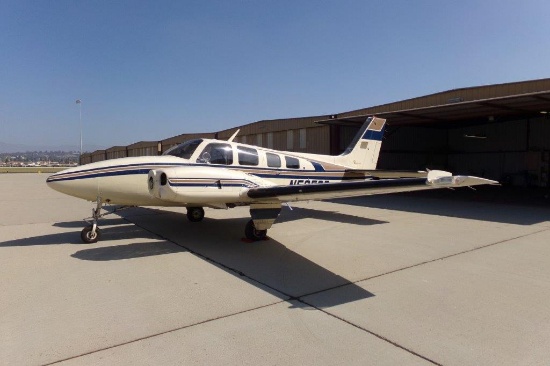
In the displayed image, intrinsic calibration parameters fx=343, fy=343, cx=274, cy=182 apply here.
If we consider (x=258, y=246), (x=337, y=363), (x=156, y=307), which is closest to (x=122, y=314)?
(x=156, y=307)

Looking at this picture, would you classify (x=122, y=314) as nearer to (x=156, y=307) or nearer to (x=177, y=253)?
(x=156, y=307)

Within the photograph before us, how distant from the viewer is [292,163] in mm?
9773

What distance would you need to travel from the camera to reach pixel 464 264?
6.22 metres

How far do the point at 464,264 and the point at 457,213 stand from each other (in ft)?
23.9

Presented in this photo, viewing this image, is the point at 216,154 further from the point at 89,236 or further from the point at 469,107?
the point at 469,107

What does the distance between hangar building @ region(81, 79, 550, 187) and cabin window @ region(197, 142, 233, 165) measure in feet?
34.2

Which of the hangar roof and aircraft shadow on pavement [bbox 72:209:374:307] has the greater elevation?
the hangar roof

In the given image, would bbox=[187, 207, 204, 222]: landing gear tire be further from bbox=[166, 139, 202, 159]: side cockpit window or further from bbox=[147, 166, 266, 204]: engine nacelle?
bbox=[147, 166, 266, 204]: engine nacelle

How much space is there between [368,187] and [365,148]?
8137 mm

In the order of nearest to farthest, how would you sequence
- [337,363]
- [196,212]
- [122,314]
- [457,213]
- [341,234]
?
[337,363]
[122,314]
[341,234]
[196,212]
[457,213]

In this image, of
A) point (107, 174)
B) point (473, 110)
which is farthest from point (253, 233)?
point (473, 110)

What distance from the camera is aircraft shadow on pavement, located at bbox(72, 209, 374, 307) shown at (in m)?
5.08

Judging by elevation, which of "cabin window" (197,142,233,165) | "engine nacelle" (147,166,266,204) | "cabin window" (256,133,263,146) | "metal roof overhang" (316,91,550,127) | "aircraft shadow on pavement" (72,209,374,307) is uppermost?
"metal roof overhang" (316,91,550,127)

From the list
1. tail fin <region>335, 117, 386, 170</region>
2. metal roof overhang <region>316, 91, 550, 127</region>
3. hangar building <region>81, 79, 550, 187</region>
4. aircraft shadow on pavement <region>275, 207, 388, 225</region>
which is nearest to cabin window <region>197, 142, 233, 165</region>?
aircraft shadow on pavement <region>275, 207, 388, 225</region>
